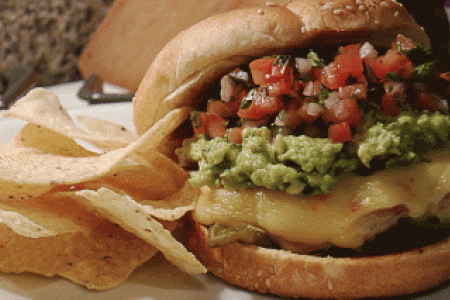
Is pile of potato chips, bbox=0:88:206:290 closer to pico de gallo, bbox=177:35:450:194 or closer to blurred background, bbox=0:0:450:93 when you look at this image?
pico de gallo, bbox=177:35:450:194

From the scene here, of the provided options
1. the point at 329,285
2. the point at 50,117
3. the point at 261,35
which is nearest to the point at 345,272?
the point at 329,285

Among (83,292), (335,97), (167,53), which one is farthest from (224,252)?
(167,53)

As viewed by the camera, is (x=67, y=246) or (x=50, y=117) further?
(x=50, y=117)

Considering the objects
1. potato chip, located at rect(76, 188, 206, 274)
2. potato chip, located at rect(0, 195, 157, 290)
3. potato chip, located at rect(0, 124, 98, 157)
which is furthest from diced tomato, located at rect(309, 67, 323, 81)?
potato chip, located at rect(0, 124, 98, 157)

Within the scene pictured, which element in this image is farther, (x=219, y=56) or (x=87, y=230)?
(x=87, y=230)

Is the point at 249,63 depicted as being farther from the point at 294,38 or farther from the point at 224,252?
the point at 224,252

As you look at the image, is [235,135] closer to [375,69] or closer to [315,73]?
[315,73]

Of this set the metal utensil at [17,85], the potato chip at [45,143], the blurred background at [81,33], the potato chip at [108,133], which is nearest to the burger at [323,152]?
the potato chip at [108,133]
